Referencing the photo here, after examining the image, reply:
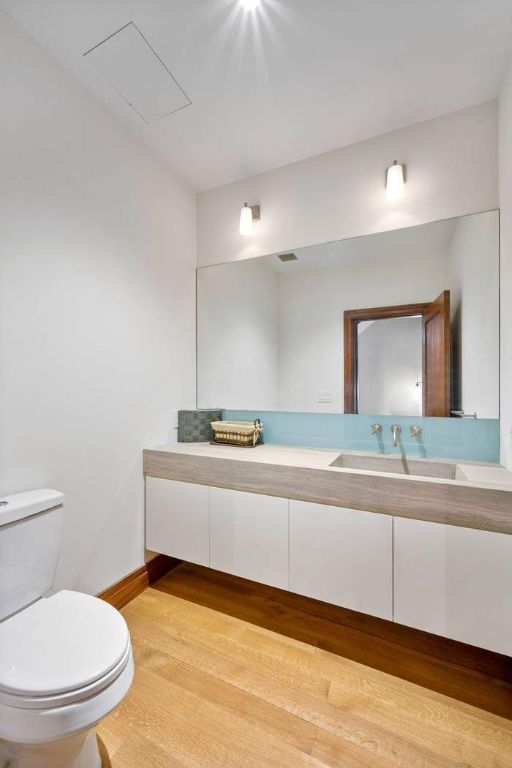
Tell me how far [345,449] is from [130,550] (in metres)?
1.35

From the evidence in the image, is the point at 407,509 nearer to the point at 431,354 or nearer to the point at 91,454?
the point at 431,354

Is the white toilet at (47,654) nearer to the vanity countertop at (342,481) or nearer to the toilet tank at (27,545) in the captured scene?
the toilet tank at (27,545)

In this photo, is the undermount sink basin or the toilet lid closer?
the toilet lid

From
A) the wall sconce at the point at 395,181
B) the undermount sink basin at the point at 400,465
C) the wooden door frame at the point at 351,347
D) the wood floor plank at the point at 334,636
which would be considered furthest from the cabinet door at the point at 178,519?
the wall sconce at the point at 395,181

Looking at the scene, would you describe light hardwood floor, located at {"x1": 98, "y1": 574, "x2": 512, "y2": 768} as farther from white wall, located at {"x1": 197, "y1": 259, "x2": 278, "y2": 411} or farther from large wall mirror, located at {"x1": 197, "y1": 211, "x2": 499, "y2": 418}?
white wall, located at {"x1": 197, "y1": 259, "x2": 278, "y2": 411}

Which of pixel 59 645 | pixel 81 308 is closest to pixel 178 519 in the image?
pixel 59 645

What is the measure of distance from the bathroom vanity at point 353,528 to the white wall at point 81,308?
31cm

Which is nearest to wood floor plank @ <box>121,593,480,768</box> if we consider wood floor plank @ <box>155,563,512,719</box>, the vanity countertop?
wood floor plank @ <box>155,563,512,719</box>

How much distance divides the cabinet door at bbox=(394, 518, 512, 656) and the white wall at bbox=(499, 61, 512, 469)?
455 millimetres

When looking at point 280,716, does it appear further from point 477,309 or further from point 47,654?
point 477,309

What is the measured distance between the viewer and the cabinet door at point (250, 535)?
1610 millimetres

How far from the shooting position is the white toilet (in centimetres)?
87

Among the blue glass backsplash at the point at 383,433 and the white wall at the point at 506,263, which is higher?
the white wall at the point at 506,263

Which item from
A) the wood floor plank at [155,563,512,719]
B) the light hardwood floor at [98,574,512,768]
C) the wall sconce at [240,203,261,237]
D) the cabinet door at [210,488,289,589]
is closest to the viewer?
the light hardwood floor at [98,574,512,768]
